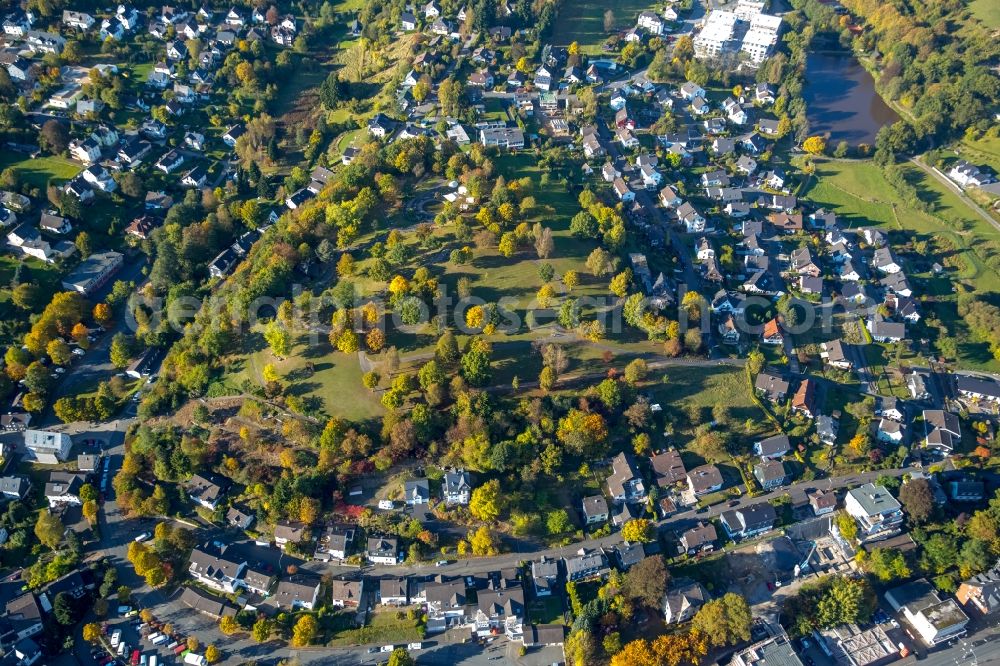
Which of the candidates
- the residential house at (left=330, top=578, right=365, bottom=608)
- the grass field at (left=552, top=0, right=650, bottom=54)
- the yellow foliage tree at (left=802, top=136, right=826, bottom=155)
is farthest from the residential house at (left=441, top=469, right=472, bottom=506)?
the grass field at (left=552, top=0, right=650, bottom=54)

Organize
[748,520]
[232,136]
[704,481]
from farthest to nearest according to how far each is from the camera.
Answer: [232,136] < [704,481] < [748,520]

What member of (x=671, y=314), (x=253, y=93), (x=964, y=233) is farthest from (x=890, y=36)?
(x=253, y=93)

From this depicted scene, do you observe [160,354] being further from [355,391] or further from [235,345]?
[355,391]

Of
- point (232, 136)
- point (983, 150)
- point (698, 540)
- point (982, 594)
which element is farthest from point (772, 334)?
point (232, 136)

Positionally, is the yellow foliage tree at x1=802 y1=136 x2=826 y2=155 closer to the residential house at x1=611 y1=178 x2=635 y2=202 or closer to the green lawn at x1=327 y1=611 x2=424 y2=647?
the residential house at x1=611 y1=178 x2=635 y2=202

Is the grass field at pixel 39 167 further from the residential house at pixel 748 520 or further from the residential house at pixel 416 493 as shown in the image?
the residential house at pixel 748 520

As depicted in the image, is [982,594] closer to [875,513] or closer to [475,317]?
[875,513]
